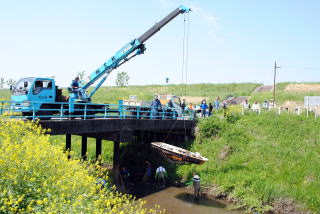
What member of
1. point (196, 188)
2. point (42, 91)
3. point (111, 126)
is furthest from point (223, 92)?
point (42, 91)

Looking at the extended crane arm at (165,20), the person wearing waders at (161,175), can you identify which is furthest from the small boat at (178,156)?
the extended crane arm at (165,20)

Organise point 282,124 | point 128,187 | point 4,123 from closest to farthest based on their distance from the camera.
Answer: point 4,123
point 128,187
point 282,124

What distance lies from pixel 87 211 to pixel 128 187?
1196 cm

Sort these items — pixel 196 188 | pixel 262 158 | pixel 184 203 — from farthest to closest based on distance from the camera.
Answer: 1. pixel 262 158
2. pixel 196 188
3. pixel 184 203

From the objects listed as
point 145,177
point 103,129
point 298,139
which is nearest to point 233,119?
point 298,139

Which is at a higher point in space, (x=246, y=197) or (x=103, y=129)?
(x=103, y=129)

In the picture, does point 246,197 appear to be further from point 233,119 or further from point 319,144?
point 233,119

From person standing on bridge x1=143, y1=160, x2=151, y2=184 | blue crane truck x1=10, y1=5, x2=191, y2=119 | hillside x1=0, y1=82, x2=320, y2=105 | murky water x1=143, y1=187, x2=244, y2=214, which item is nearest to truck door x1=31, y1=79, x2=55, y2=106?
blue crane truck x1=10, y1=5, x2=191, y2=119

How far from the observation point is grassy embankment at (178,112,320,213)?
1515cm

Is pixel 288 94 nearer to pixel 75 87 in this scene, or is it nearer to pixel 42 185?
pixel 75 87

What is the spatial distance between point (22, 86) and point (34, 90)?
71cm

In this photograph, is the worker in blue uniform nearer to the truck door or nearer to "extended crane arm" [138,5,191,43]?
the truck door

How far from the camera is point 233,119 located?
2311 cm

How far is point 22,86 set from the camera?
48.4ft
